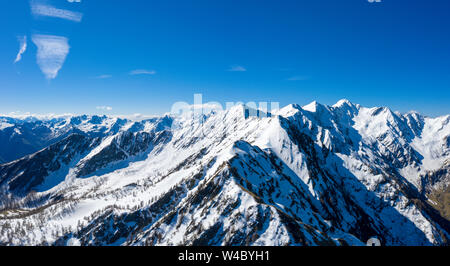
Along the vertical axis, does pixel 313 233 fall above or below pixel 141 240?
above
